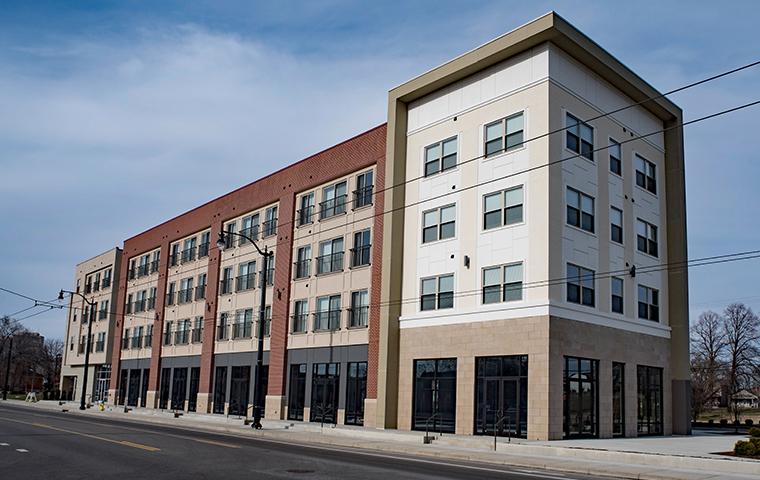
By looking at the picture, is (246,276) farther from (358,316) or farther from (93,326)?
(93,326)

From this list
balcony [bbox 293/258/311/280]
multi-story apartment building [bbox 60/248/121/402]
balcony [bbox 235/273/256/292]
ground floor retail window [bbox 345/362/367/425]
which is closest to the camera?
ground floor retail window [bbox 345/362/367/425]

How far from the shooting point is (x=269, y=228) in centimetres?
4856

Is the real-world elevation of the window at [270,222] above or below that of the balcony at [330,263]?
above

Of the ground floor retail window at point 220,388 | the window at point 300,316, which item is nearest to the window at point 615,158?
the window at point 300,316

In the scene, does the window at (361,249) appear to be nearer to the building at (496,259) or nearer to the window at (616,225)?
the building at (496,259)

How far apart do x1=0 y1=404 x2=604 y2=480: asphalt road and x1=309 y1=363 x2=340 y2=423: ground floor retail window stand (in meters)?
14.1

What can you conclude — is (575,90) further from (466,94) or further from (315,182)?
(315,182)

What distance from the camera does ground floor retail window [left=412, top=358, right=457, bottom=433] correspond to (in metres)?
33.2

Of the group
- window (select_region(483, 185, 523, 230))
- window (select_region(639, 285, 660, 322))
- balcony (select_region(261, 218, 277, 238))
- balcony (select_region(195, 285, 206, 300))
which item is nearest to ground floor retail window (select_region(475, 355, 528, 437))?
window (select_region(483, 185, 523, 230))

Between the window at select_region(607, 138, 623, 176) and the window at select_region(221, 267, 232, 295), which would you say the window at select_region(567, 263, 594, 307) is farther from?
the window at select_region(221, 267, 232, 295)

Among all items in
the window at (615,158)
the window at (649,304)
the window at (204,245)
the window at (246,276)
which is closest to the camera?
the window at (615,158)

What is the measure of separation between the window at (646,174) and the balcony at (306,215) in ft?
60.0

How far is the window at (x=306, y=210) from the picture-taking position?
1761 inches

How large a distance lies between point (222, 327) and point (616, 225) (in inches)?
1106
